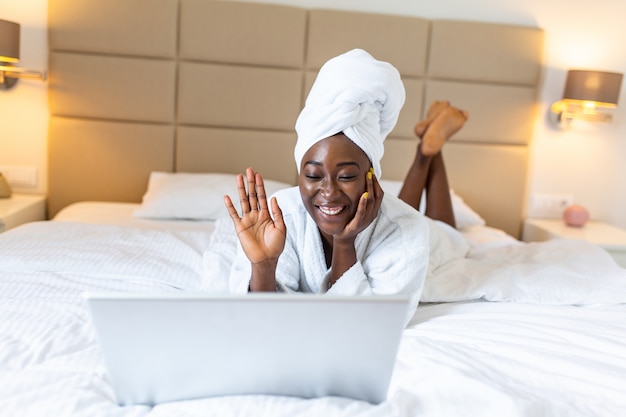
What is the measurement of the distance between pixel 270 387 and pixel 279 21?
2142mm

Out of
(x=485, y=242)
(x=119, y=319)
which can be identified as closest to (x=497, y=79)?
(x=485, y=242)

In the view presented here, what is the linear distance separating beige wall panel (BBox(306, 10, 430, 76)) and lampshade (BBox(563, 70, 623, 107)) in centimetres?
74

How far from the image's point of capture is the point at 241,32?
8.96 ft

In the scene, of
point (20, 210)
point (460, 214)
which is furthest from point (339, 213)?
point (20, 210)

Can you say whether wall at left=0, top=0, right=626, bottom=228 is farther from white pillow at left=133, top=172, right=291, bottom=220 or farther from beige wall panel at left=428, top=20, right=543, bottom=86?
white pillow at left=133, top=172, right=291, bottom=220

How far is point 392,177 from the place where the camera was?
2912 millimetres

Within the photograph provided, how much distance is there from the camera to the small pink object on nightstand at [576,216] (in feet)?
9.36

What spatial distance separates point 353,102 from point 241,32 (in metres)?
1.62

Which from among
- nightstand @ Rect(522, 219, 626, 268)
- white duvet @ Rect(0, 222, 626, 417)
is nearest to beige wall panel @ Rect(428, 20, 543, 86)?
nightstand @ Rect(522, 219, 626, 268)

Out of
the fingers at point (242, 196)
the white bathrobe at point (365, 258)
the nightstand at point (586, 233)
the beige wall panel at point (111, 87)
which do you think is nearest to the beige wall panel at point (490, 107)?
the nightstand at point (586, 233)

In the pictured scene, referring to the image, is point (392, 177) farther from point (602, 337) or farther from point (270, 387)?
point (270, 387)

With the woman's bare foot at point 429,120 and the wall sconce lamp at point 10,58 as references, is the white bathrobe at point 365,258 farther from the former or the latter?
the wall sconce lamp at point 10,58

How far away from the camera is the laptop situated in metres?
0.79

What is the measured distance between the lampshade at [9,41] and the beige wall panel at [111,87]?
6.8 inches
